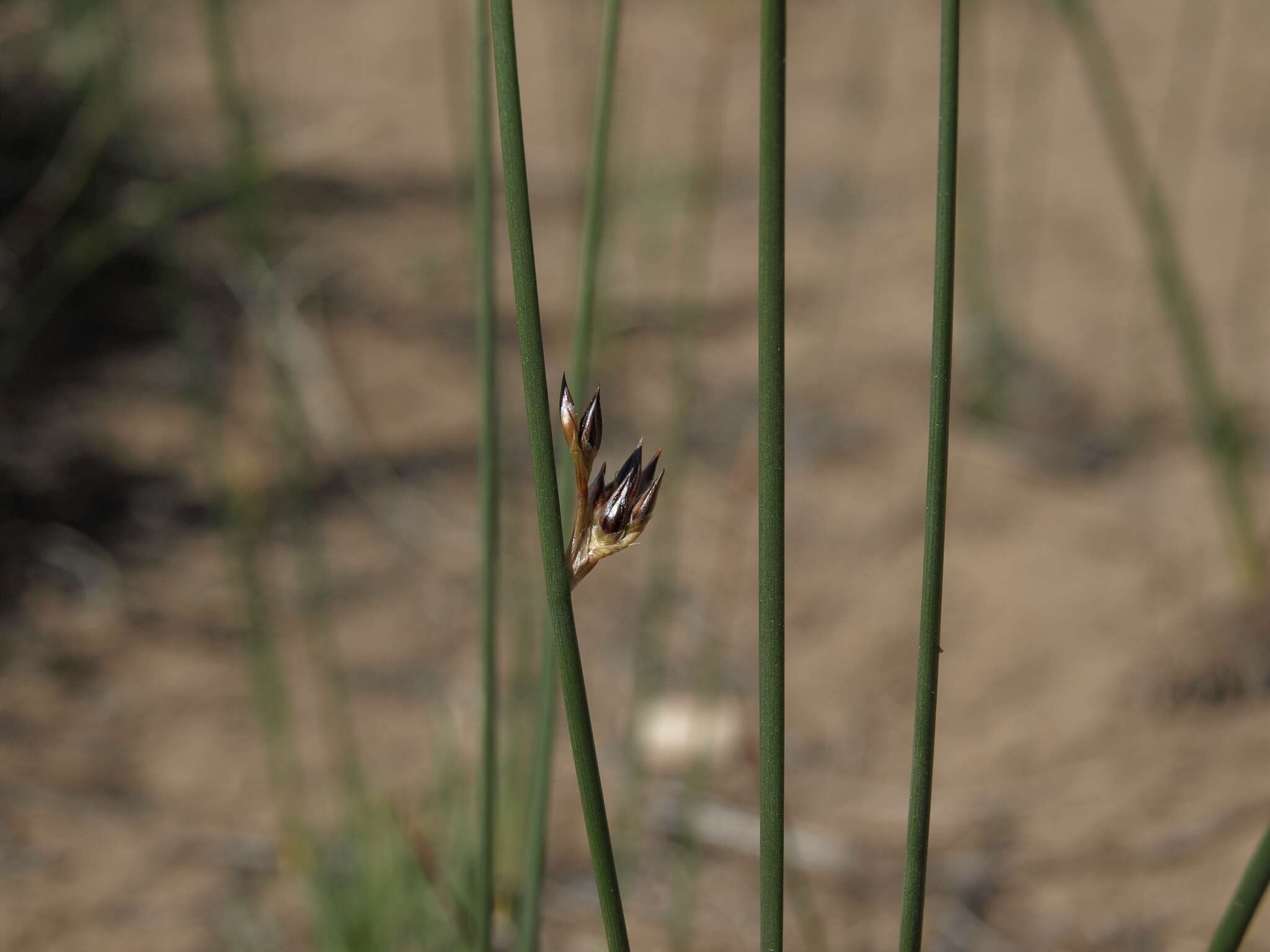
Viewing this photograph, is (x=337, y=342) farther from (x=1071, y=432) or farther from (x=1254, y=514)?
(x=1254, y=514)

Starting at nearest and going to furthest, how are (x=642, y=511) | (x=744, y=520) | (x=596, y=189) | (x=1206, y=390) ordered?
(x=642, y=511) < (x=596, y=189) < (x=1206, y=390) < (x=744, y=520)

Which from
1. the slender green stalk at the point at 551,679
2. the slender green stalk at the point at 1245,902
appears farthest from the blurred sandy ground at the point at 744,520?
the slender green stalk at the point at 1245,902

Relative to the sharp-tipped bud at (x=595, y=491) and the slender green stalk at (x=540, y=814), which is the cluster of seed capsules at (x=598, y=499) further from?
the slender green stalk at (x=540, y=814)

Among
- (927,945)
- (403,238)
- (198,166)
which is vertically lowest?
(927,945)

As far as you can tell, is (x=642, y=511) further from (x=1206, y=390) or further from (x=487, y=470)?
(x=1206, y=390)

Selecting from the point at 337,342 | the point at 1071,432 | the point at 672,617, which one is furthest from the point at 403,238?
the point at 1071,432

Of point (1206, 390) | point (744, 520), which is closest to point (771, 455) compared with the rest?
point (1206, 390)
